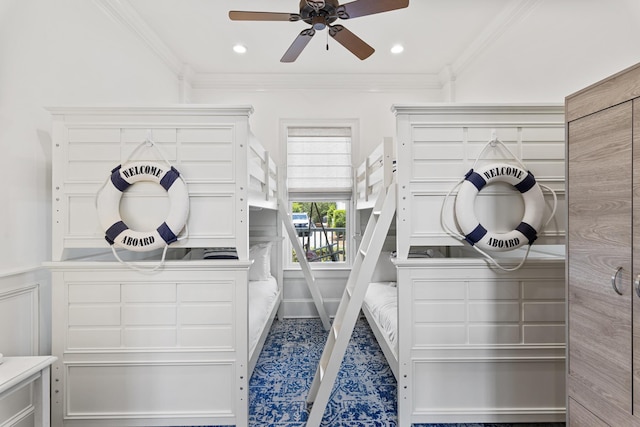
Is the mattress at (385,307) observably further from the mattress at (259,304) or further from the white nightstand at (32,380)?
the white nightstand at (32,380)

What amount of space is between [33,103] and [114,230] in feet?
2.96

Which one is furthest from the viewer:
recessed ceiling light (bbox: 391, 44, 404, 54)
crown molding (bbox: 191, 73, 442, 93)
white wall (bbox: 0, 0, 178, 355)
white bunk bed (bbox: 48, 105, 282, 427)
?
crown molding (bbox: 191, 73, 442, 93)

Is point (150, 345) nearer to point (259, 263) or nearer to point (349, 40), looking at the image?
point (259, 263)

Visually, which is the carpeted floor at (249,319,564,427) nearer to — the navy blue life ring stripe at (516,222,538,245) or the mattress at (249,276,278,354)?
the mattress at (249,276,278,354)

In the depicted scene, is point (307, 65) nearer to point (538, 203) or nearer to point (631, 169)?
point (538, 203)

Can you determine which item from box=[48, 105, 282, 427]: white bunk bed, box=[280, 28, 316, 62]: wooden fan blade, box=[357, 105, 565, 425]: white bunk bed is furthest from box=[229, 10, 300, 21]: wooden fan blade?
box=[357, 105, 565, 425]: white bunk bed

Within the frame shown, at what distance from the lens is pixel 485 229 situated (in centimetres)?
180

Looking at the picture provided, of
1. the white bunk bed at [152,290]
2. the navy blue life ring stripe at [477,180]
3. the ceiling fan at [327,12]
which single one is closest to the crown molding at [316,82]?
the ceiling fan at [327,12]

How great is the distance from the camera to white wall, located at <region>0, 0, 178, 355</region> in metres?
1.69

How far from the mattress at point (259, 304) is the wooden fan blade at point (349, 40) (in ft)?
6.74

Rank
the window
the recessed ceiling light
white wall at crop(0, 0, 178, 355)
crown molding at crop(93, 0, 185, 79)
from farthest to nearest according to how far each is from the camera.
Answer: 1. the window
2. the recessed ceiling light
3. crown molding at crop(93, 0, 185, 79)
4. white wall at crop(0, 0, 178, 355)

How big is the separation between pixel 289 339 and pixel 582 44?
10.9 feet

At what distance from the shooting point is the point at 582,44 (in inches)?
81.3

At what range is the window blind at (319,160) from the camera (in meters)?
3.83
